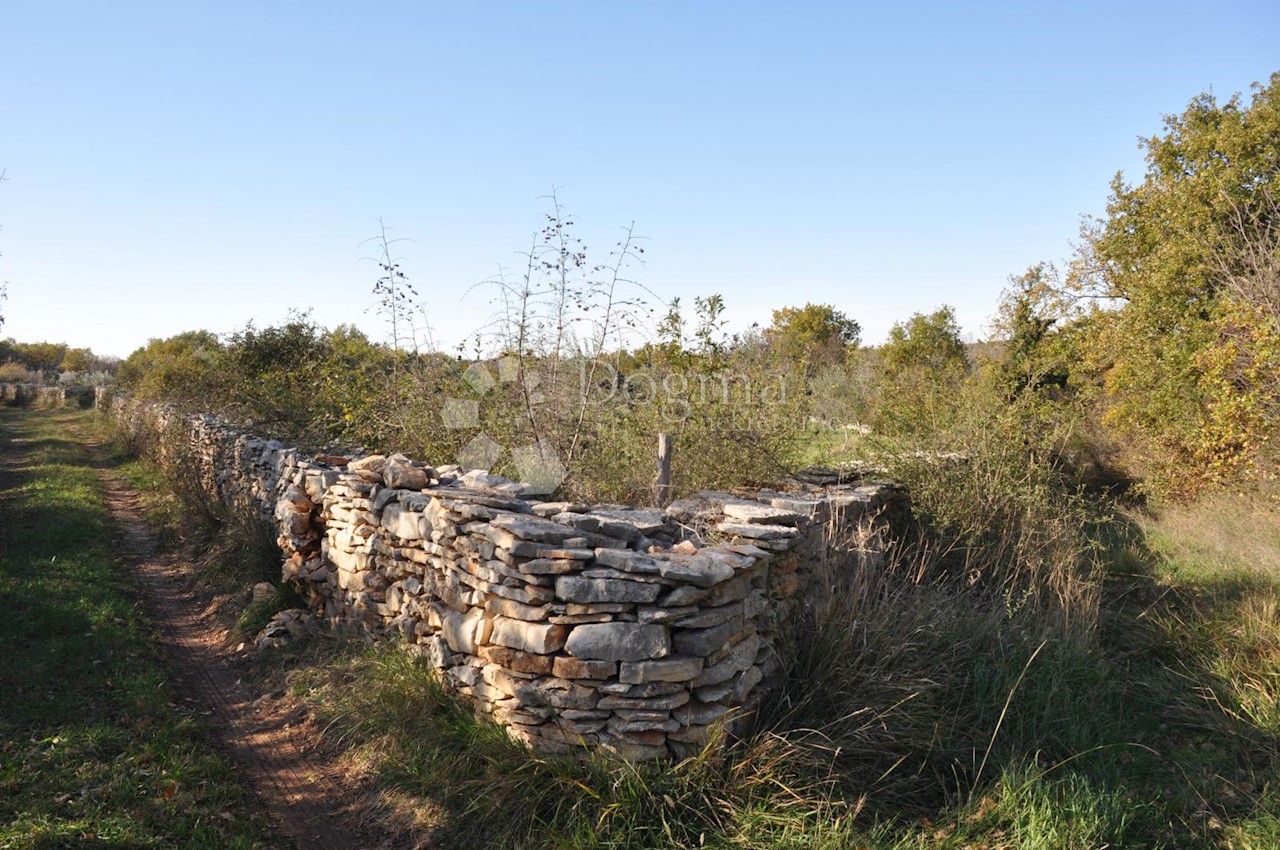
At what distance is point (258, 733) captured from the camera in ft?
16.7

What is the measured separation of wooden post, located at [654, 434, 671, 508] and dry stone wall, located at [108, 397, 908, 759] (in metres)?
0.40

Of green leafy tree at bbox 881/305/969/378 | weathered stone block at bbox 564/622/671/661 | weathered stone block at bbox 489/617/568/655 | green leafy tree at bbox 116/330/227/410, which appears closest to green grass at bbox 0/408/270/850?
weathered stone block at bbox 489/617/568/655

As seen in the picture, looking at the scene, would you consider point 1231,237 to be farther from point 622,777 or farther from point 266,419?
point 266,419

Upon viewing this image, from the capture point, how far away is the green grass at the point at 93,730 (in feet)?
12.2

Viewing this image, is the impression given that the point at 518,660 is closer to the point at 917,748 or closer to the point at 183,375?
the point at 917,748

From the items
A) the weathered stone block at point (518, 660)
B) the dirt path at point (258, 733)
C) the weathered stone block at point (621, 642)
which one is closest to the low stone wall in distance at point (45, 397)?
the dirt path at point (258, 733)

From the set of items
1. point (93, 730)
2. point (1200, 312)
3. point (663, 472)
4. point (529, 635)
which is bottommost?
point (93, 730)

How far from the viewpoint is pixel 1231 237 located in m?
11.6

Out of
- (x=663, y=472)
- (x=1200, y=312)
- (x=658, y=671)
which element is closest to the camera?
(x=658, y=671)

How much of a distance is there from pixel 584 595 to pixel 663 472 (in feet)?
7.71

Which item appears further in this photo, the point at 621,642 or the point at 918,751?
the point at 918,751

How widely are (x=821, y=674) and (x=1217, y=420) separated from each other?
30.1ft

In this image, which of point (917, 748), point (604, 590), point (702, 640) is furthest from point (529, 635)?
point (917, 748)

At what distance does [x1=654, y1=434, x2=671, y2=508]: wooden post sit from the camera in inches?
241
